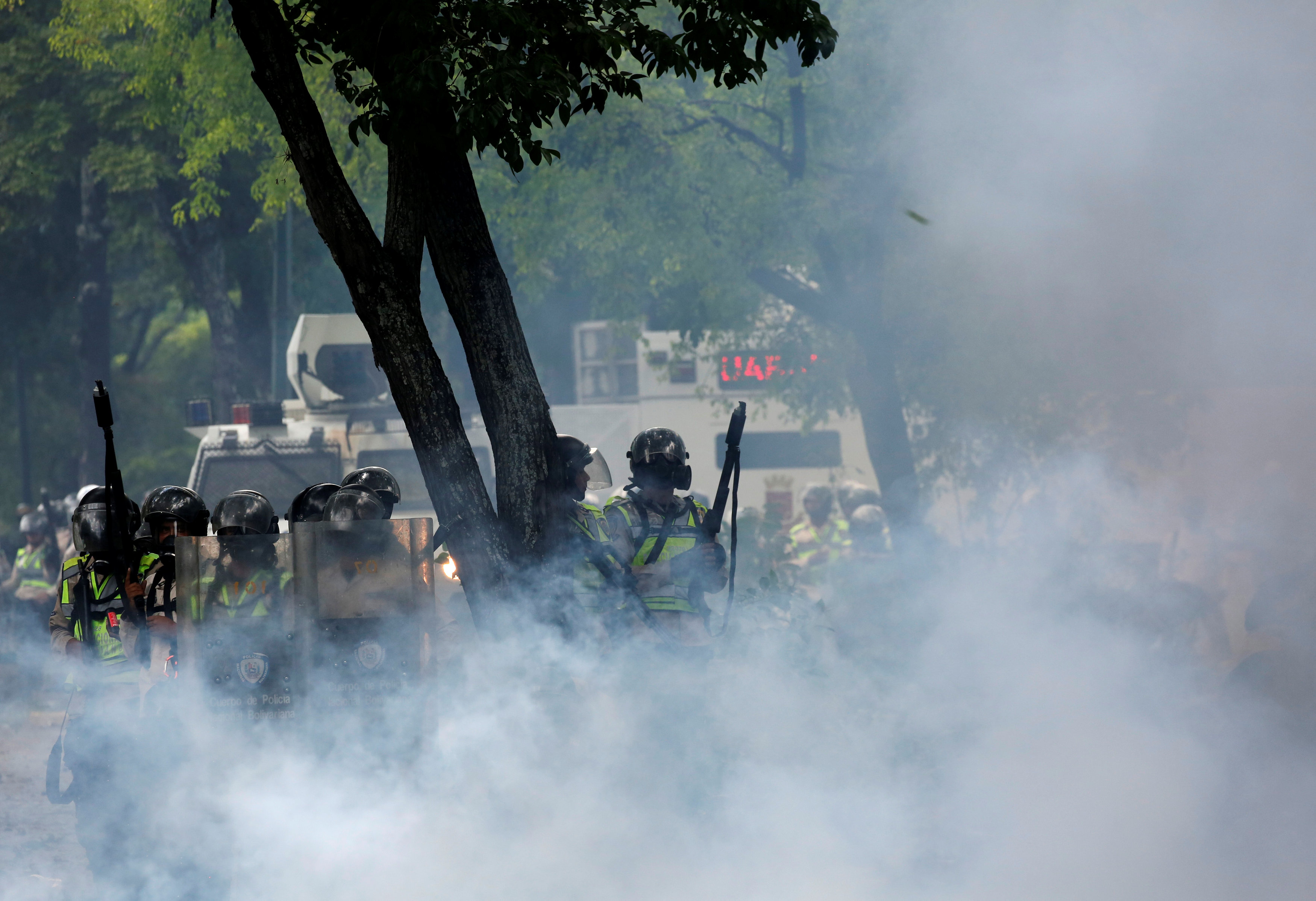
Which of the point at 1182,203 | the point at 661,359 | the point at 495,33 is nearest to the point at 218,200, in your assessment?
the point at 661,359

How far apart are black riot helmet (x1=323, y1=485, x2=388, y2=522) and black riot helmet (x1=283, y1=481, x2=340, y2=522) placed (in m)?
0.51

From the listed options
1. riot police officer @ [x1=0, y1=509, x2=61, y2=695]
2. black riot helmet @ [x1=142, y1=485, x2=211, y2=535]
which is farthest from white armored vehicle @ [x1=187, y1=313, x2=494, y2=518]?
riot police officer @ [x1=0, y1=509, x2=61, y2=695]

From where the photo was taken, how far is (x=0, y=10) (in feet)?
54.2

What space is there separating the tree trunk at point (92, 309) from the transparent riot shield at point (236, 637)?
18.7 m

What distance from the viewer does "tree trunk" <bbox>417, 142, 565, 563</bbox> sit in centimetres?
514

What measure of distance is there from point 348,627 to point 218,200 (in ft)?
54.9

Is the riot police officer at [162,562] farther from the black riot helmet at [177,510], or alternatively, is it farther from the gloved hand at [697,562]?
the gloved hand at [697,562]

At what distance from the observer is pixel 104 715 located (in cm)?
552

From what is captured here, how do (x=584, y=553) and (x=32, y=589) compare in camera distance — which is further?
(x=32, y=589)

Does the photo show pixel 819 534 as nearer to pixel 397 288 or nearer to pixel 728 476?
pixel 728 476

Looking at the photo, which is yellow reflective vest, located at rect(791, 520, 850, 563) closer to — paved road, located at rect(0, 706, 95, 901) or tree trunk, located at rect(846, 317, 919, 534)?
tree trunk, located at rect(846, 317, 919, 534)

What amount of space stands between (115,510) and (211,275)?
16.2 metres

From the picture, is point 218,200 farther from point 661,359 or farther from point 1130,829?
point 1130,829

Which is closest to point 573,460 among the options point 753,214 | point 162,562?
point 162,562
